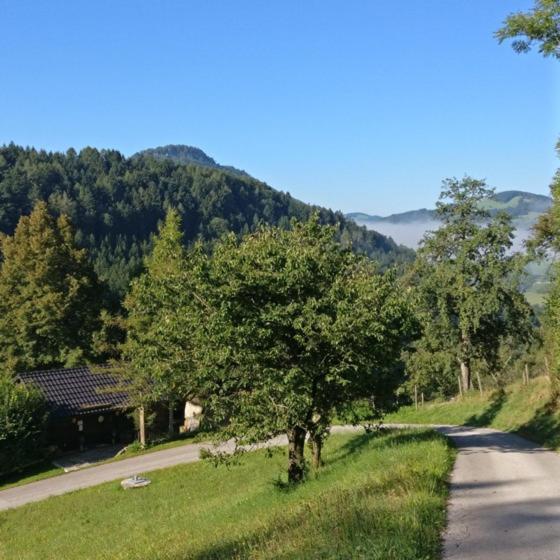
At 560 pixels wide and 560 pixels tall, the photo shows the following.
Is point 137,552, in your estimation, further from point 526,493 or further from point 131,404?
point 131,404

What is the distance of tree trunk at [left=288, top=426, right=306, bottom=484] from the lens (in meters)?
18.4

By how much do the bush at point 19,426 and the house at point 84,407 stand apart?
89.7 inches

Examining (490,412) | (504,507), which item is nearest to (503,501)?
(504,507)

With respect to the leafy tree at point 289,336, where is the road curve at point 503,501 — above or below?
below

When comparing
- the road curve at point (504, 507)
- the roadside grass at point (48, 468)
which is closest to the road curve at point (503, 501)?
the road curve at point (504, 507)

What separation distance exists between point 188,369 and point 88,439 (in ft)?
81.4

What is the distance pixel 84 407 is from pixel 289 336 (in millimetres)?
26148

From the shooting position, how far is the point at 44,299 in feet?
145

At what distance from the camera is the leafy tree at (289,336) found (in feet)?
53.7

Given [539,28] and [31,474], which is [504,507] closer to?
[539,28]

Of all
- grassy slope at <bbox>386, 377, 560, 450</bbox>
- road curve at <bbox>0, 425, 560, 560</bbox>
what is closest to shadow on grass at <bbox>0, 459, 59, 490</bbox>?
grassy slope at <bbox>386, 377, 560, 450</bbox>

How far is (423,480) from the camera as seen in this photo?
1205 cm

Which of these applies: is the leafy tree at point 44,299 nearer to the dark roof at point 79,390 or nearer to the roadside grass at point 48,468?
the dark roof at point 79,390

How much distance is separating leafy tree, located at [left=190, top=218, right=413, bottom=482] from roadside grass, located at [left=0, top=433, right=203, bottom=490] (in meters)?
15.4
